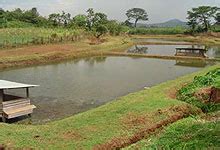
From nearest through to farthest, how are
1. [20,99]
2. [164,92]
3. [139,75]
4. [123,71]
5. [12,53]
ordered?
[20,99]
[164,92]
[139,75]
[123,71]
[12,53]

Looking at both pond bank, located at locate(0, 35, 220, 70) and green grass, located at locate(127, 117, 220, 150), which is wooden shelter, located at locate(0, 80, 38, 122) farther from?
pond bank, located at locate(0, 35, 220, 70)

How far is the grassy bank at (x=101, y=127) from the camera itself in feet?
33.5

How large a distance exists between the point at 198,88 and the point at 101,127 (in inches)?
254

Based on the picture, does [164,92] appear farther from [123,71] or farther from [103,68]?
[103,68]

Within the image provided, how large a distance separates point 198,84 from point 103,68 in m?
13.8

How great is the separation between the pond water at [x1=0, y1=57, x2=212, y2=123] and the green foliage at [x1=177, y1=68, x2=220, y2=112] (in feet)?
13.8

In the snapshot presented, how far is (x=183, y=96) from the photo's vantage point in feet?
50.7

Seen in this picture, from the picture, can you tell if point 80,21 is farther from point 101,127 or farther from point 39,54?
point 101,127

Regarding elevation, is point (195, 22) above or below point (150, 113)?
above

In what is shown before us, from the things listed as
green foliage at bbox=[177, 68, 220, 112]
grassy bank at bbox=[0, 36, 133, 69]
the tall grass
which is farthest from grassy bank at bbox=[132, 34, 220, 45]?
green foliage at bbox=[177, 68, 220, 112]

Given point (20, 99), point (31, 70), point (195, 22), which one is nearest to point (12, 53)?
point (31, 70)

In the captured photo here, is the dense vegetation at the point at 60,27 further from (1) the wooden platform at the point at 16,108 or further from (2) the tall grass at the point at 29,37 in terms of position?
(1) the wooden platform at the point at 16,108

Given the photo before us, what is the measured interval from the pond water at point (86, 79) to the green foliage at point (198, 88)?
420 centimetres

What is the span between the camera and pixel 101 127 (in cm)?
1133
